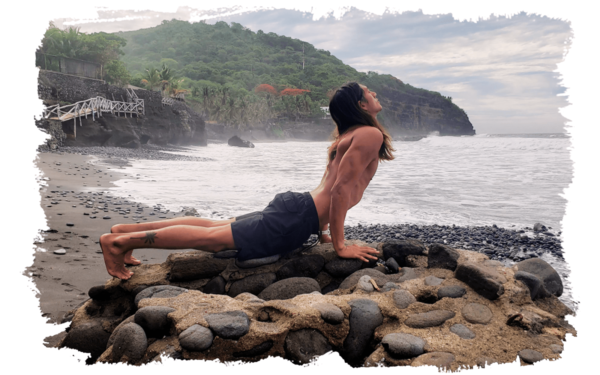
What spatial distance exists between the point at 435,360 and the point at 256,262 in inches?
75.4

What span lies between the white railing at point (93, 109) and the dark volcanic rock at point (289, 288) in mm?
23019

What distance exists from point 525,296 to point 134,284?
3.29 m

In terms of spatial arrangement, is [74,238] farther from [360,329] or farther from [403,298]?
[403,298]

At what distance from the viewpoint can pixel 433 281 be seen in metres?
3.23

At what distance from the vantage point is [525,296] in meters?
2.96

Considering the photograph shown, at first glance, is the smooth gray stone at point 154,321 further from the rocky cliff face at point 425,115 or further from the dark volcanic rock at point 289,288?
the rocky cliff face at point 425,115

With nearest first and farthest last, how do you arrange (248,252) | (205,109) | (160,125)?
(248,252)
(160,125)
(205,109)

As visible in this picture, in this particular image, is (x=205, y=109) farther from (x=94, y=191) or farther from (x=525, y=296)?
(x=525, y=296)

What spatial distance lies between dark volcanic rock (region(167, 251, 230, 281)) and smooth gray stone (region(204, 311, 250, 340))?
3.95ft

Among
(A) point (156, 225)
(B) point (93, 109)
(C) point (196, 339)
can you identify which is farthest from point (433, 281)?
(B) point (93, 109)

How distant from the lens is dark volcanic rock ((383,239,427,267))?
155 inches

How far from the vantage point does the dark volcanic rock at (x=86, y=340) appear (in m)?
2.84

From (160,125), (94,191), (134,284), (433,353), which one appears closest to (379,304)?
(433,353)

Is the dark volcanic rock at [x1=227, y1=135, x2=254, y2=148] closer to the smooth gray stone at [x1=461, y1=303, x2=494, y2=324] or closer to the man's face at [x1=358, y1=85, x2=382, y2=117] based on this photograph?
the man's face at [x1=358, y1=85, x2=382, y2=117]
